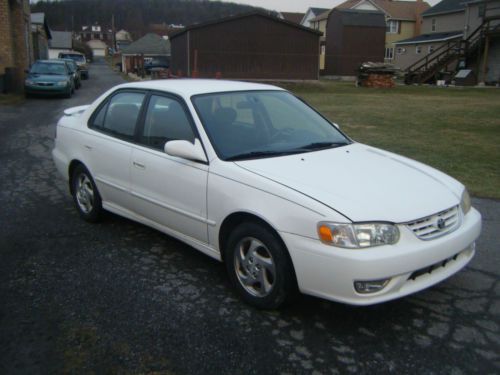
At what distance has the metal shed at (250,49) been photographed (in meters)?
31.9

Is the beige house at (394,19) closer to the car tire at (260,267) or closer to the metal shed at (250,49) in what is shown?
the metal shed at (250,49)

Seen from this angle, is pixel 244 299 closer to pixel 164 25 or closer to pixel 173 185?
pixel 173 185

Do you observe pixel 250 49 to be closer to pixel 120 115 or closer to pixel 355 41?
pixel 355 41

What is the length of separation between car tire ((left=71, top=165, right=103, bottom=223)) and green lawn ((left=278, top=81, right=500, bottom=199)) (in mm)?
4752

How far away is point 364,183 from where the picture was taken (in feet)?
11.8

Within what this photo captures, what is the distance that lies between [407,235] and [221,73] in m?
30.4

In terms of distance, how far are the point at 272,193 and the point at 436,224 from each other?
1.11 meters

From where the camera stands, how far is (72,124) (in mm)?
5766

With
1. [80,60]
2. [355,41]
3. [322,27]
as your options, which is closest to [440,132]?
[80,60]

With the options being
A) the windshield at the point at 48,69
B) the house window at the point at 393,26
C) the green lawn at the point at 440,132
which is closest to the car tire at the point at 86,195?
the green lawn at the point at 440,132

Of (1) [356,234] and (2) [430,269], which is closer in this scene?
(1) [356,234]

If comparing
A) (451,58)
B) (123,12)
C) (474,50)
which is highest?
(123,12)

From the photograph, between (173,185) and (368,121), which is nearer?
(173,185)

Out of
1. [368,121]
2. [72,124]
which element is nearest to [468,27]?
[368,121]
